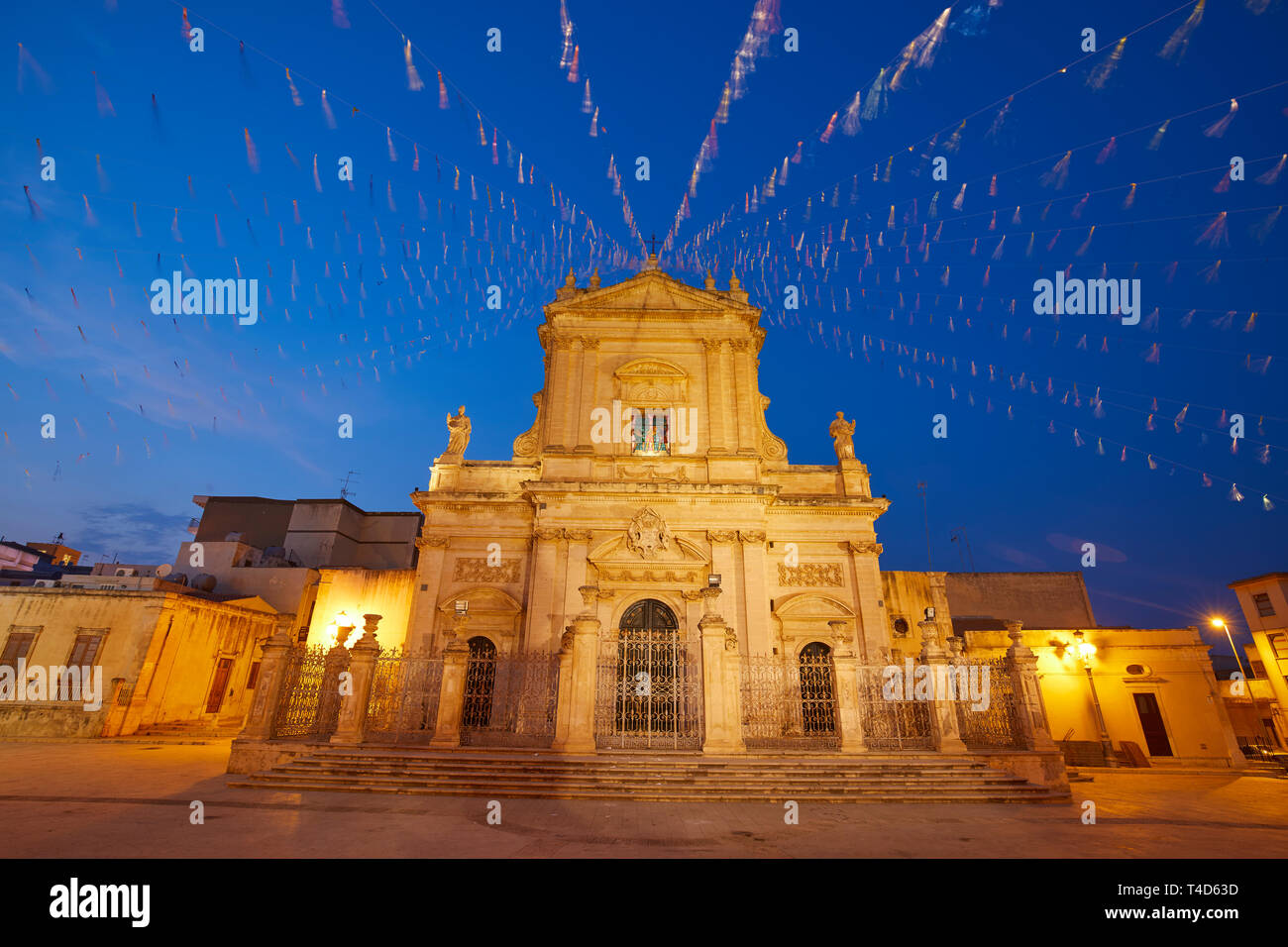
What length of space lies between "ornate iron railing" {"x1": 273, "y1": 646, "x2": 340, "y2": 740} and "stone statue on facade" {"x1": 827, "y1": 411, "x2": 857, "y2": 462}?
17.1 meters

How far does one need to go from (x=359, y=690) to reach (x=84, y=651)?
14.9 m

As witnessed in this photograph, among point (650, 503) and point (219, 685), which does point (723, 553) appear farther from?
point (219, 685)

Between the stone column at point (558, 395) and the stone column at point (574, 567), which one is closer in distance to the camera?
the stone column at point (574, 567)

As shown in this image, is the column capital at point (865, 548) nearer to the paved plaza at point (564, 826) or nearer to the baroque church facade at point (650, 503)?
the baroque church facade at point (650, 503)

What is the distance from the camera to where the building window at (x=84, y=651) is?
19156 millimetres

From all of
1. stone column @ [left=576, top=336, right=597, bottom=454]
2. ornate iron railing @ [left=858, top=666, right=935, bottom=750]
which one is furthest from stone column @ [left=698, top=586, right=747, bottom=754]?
stone column @ [left=576, top=336, right=597, bottom=454]

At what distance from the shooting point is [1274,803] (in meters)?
10.8

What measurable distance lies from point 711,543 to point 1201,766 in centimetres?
1811

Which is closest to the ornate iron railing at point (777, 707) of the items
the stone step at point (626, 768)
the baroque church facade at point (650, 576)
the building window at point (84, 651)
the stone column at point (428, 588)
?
the baroque church facade at point (650, 576)

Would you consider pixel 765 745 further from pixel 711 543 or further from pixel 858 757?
pixel 711 543

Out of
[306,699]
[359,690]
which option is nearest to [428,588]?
[306,699]

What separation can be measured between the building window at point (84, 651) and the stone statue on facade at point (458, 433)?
1330 cm

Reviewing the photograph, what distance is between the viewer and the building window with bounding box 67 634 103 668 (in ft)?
62.8
